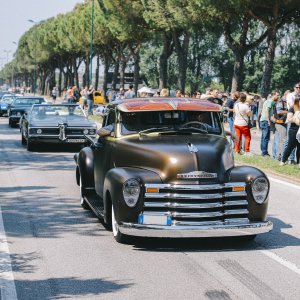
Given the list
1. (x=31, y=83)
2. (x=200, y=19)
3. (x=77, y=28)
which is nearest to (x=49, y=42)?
(x=77, y=28)

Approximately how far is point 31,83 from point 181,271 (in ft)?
558

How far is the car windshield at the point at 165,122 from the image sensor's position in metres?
9.30

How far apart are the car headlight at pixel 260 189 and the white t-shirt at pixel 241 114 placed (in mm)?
11022

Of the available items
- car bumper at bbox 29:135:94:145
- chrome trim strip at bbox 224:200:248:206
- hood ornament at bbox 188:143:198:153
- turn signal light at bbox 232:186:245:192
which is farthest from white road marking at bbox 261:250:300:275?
car bumper at bbox 29:135:94:145

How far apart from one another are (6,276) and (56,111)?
15112 mm

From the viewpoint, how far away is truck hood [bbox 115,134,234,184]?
26.5ft

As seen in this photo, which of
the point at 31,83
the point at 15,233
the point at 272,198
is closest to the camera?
the point at 15,233

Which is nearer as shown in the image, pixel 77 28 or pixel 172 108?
pixel 172 108

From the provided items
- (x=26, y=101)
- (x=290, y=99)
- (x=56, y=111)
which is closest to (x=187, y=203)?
(x=290, y=99)

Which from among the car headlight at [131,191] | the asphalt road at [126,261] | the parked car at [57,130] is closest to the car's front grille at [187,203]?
the car headlight at [131,191]

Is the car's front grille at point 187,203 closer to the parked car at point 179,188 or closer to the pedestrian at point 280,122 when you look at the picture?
the parked car at point 179,188

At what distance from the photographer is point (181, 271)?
285 inches

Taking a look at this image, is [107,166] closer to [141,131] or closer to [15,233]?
[141,131]

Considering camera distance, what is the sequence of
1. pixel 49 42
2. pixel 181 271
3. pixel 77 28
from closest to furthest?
pixel 181 271
pixel 77 28
pixel 49 42
